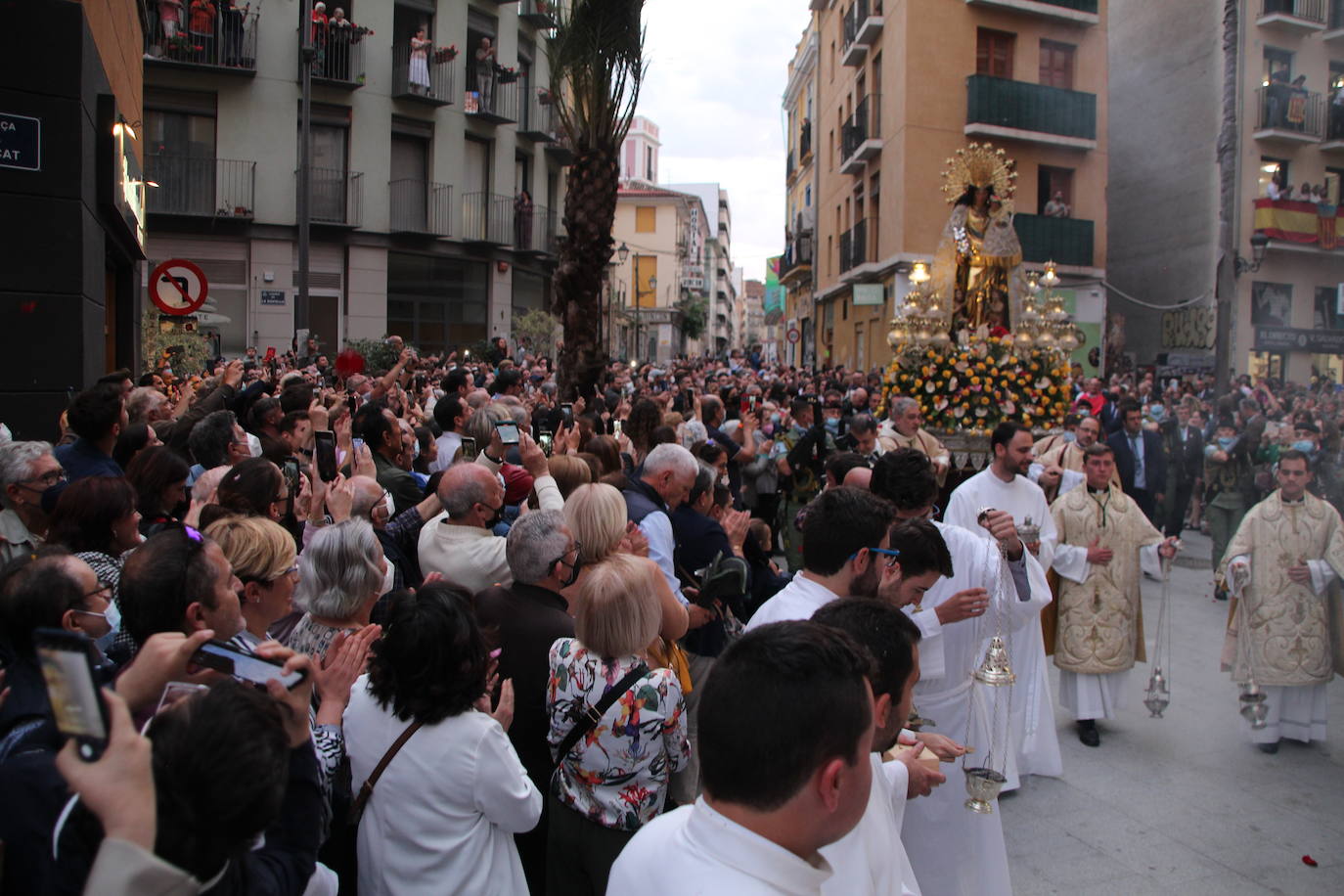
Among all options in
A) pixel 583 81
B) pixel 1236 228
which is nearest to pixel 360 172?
pixel 583 81

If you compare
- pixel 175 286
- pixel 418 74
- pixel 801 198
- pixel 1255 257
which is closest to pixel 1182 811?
pixel 175 286

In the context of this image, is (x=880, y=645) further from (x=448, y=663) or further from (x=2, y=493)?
(x=2, y=493)

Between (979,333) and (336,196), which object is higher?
(336,196)

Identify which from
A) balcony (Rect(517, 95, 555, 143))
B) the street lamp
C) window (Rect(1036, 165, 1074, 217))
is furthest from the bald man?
balcony (Rect(517, 95, 555, 143))

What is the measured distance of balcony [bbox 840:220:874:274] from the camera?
86.5 ft

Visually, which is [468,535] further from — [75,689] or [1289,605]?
[1289,605]

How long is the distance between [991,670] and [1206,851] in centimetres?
224

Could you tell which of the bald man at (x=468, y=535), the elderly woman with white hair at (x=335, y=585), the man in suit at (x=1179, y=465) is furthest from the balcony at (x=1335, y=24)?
the elderly woman with white hair at (x=335, y=585)

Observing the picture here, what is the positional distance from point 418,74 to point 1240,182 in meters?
17.9

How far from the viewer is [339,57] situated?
23.0 m

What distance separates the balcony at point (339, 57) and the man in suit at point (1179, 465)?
1875 cm

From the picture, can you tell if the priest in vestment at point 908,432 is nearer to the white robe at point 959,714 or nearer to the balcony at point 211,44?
the white robe at point 959,714

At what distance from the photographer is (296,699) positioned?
1.96 metres

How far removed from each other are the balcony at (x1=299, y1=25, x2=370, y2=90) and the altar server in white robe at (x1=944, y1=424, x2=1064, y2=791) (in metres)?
20.7
